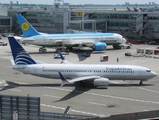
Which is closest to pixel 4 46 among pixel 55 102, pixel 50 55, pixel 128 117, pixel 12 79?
pixel 50 55

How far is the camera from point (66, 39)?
341 ft

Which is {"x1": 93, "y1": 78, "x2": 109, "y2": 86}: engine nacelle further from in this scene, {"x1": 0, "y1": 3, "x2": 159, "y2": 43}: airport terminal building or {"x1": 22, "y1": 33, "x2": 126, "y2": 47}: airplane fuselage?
{"x1": 0, "y1": 3, "x2": 159, "y2": 43}: airport terminal building

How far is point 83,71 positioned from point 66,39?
151 ft

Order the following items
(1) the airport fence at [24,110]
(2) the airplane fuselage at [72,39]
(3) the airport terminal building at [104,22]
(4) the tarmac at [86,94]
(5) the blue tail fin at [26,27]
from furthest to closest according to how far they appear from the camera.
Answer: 1. (3) the airport terminal building at [104,22]
2. (2) the airplane fuselage at [72,39]
3. (5) the blue tail fin at [26,27]
4. (4) the tarmac at [86,94]
5. (1) the airport fence at [24,110]

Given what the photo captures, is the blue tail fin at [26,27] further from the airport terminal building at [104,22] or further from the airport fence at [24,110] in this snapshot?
the airport fence at [24,110]

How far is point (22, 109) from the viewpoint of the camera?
31.9 meters

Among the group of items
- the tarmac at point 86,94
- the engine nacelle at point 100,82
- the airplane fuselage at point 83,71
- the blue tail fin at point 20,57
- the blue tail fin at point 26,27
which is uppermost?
the blue tail fin at point 26,27

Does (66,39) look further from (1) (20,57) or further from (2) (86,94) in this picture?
(2) (86,94)

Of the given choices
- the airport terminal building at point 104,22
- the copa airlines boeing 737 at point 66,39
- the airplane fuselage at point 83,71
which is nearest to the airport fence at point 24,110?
the airplane fuselage at point 83,71

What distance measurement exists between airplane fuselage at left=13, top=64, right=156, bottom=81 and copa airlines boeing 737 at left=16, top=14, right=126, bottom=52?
41.5 m

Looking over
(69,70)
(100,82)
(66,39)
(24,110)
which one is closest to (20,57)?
(69,70)

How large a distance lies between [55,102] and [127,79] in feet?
50.1

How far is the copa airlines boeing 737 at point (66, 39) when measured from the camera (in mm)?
100375

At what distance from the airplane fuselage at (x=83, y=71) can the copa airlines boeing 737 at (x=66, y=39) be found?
1635 inches
